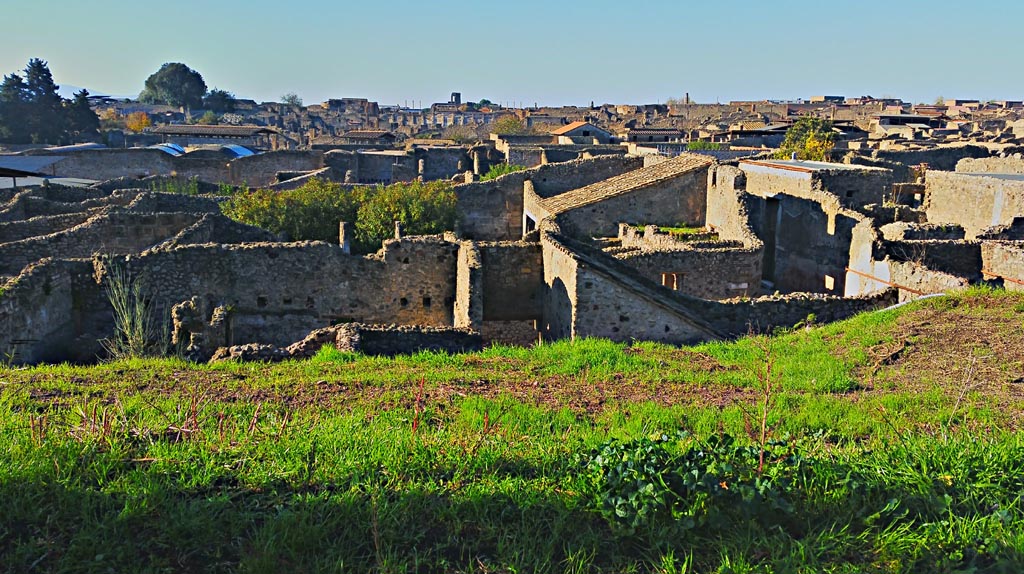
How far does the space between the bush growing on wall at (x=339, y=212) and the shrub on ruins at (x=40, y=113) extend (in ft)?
159

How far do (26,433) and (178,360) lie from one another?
354cm

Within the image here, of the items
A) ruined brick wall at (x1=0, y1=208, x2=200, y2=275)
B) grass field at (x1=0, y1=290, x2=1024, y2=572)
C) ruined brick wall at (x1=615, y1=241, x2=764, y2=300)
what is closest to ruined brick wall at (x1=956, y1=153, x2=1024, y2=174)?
ruined brick wall at (x1=615, y1=241, x2=764, y2=300)

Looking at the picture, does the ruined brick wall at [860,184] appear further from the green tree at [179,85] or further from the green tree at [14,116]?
the green tree at [179,85]

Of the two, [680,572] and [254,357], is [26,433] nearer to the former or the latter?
[254,357]

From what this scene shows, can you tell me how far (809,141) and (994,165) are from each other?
40.8ft

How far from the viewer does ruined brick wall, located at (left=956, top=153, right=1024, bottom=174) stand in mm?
21500

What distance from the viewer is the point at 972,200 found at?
53.5ft

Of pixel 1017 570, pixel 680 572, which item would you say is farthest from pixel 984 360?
pixel 680 572

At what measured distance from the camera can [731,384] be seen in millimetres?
7977

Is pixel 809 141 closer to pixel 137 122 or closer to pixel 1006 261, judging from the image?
pixel 1006 261

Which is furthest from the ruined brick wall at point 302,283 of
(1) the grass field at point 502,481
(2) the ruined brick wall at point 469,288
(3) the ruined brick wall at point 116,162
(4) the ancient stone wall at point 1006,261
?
(3) the ruined brick wall at point 116,162

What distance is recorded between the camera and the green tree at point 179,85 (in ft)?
349

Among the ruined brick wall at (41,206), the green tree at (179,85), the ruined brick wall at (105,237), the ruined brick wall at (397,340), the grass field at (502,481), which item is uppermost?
the green tree at (179,85)

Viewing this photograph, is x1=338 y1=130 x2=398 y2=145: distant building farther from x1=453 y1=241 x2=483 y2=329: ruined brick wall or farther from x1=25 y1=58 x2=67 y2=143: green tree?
x1=453 y1=241 x2=483 y2=329: ruined brick wall
